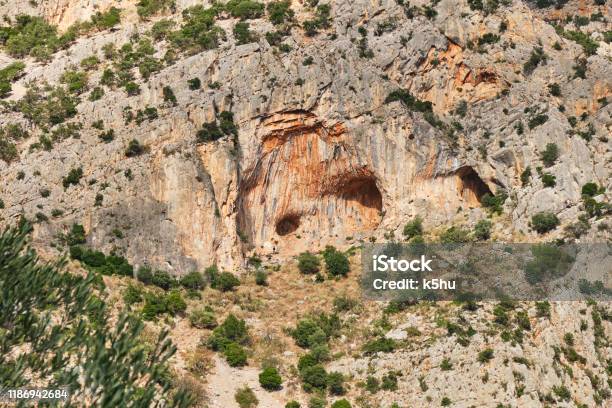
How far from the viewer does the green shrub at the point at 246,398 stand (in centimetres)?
5528

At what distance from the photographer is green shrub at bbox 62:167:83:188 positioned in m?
69.7

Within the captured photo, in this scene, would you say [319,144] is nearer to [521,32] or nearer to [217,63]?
[217,63]

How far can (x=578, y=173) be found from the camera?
229ft

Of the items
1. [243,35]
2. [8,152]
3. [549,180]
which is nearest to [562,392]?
[549,180]

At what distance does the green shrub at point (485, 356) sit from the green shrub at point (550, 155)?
19.0 metres

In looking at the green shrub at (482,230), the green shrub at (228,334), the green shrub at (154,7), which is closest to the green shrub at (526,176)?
the green shrub at (482,230)

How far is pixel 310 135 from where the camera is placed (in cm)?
7525

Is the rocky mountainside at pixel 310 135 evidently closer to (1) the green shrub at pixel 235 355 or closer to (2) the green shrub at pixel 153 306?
(1) the green shrub at pixel 235 355

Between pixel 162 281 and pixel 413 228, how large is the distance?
1802 cm

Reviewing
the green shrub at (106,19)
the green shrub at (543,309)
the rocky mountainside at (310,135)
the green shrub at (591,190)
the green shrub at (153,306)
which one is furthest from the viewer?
the green shrub at (106,19)

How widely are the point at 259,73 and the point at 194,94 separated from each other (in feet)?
17.2

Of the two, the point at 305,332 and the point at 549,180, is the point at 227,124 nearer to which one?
the point at 305,332

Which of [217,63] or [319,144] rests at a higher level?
[217,63]

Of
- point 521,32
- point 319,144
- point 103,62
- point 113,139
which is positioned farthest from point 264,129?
point 521,32
